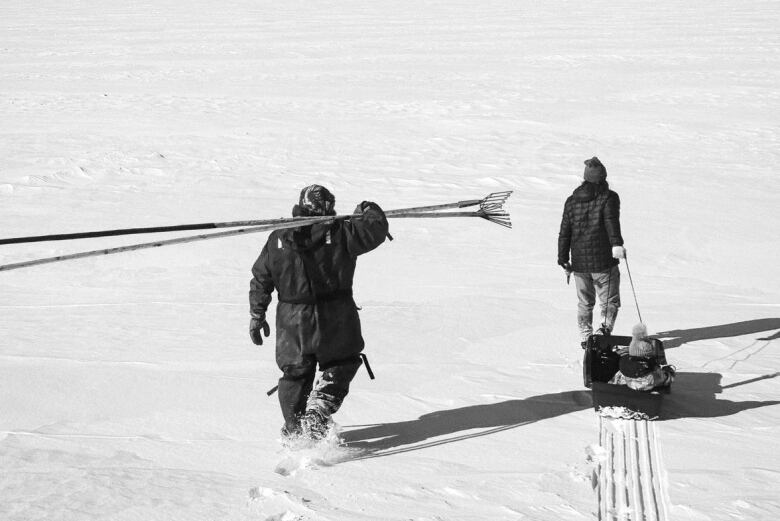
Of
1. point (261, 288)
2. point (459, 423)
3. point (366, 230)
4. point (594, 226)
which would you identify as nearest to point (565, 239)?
point (594, 226)

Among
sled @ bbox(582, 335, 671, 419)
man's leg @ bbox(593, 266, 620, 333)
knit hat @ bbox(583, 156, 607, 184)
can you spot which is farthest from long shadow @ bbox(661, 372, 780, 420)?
knit hat @ bbox(583, 156, 607, 184)

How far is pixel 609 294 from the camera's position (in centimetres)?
640

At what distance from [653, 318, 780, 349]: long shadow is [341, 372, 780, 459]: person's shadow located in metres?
0.89

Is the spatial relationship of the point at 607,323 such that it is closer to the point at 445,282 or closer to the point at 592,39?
the point at 445,282

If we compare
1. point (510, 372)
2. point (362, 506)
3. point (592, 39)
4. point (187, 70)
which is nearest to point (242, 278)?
point (510, 372)

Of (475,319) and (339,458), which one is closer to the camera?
(339,458)

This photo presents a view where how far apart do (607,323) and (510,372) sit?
836 millimetres

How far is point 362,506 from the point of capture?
4.11m

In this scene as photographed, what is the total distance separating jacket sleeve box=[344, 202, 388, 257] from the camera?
4.57 meters

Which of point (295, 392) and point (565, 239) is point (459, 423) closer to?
point (295, 392)

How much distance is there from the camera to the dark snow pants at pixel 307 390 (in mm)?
4672

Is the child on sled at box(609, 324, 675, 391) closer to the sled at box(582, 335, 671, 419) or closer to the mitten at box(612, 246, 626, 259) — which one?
the sled at box(582, 335, 671, 419)

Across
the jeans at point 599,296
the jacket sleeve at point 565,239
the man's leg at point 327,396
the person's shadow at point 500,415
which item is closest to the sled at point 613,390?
the person's shadow at point 500,415

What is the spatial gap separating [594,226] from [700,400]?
136 cm
